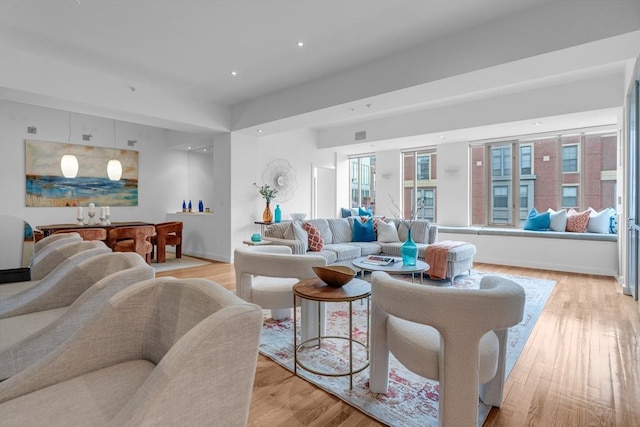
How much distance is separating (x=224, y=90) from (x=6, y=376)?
4903mm

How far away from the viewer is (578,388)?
6.85 feet

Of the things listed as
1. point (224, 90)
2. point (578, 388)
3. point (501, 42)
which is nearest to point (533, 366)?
point (578, 388)

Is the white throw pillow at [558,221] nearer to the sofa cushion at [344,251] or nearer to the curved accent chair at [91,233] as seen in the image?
the sofa cushion at [344,251]

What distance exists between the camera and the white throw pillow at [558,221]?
19.0ft

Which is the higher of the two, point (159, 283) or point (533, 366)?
point (159, 283)

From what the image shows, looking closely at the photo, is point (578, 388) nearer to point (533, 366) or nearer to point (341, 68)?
point (533, 366)

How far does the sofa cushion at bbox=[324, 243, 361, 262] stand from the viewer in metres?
4.82

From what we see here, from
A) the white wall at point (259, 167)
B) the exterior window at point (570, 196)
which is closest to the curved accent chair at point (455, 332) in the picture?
the white wall at point (259, 167)

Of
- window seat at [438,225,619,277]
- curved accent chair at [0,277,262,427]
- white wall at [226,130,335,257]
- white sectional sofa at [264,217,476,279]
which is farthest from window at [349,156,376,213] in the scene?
curved accent chair at [0,277,262,427]

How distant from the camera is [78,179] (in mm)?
6559

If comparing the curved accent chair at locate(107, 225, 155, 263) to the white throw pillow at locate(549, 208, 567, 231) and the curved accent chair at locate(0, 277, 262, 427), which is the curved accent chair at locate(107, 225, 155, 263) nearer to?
the curved accent chair at locate(0, 277, 262, 427)

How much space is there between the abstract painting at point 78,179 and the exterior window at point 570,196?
879 centimetres

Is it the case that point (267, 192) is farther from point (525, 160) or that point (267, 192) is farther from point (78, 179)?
point (525, 160)

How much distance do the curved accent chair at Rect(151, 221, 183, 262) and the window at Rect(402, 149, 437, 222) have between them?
5207mm
